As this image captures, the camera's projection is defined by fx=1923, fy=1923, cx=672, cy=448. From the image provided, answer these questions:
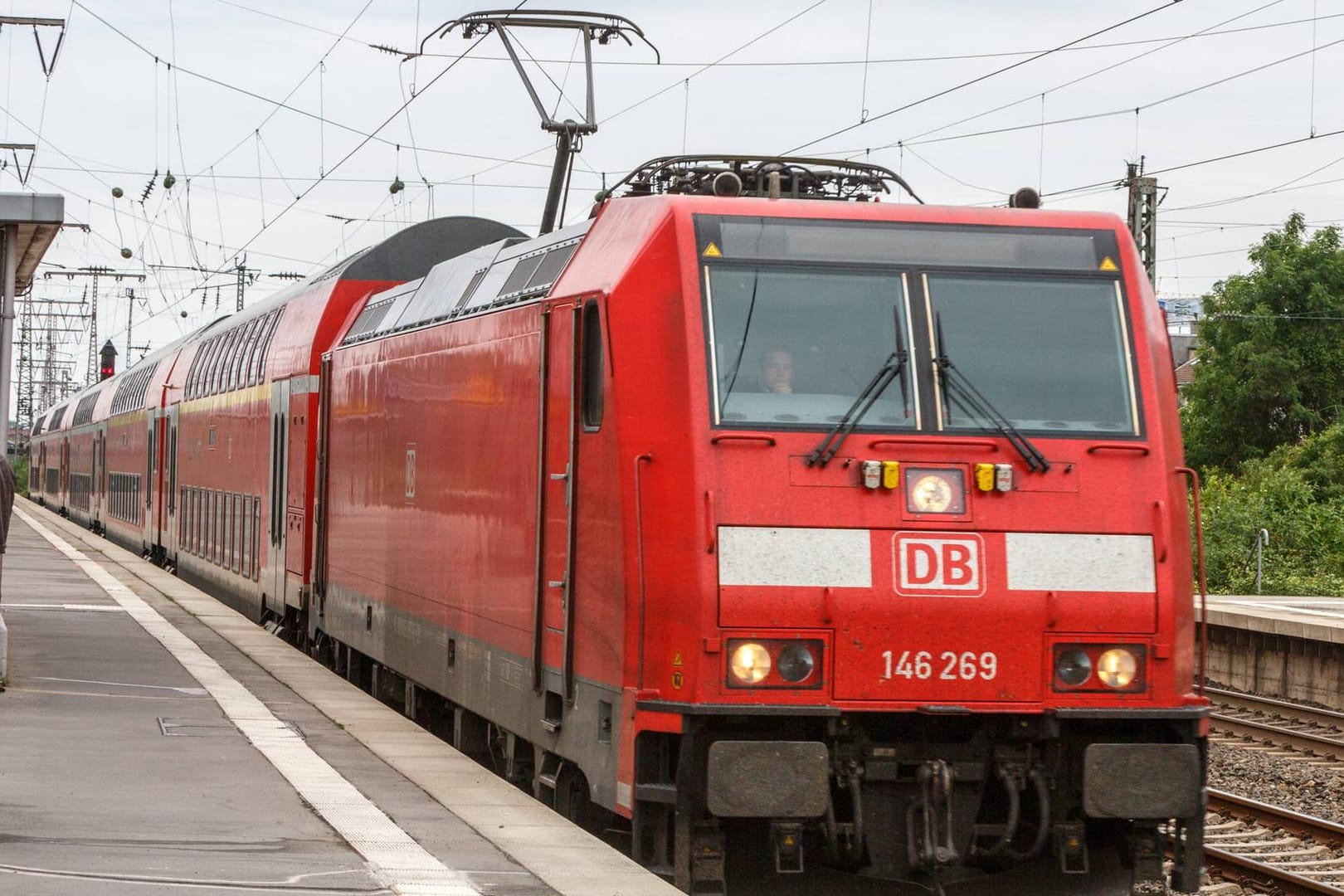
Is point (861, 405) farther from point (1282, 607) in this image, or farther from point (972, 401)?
point (1282, 607)

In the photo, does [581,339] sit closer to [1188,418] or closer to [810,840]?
[810,840]

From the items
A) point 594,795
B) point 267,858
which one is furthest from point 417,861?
point 594,795

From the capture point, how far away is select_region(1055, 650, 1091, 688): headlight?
7.76m

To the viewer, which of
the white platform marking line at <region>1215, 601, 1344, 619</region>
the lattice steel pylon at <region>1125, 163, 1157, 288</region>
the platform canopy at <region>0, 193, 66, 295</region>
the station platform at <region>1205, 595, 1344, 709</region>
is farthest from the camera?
the lattice steel pylon at <region>1125, 163, 1157, 288</region>

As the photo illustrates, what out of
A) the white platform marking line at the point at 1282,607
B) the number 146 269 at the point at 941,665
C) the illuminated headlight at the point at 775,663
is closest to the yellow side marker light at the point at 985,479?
the number 146 269 at the point at 941,665

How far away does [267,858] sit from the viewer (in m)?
7.41

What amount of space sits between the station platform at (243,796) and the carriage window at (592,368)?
5.95ft

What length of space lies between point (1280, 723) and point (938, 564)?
10887 mm

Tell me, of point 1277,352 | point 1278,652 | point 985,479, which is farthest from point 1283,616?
point 1277,352

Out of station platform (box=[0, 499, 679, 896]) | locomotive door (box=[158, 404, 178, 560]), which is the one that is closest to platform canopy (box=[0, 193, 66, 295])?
station platform (box=[0, 499, 679, 896])

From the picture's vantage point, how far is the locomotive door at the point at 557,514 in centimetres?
862

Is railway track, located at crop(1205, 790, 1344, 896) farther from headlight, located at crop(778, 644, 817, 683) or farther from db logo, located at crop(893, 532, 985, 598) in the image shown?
headlight, located at crop(778, 644, 817, 683)

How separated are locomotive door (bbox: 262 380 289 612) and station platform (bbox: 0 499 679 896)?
8.42 ft

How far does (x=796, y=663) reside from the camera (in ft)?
24.8
